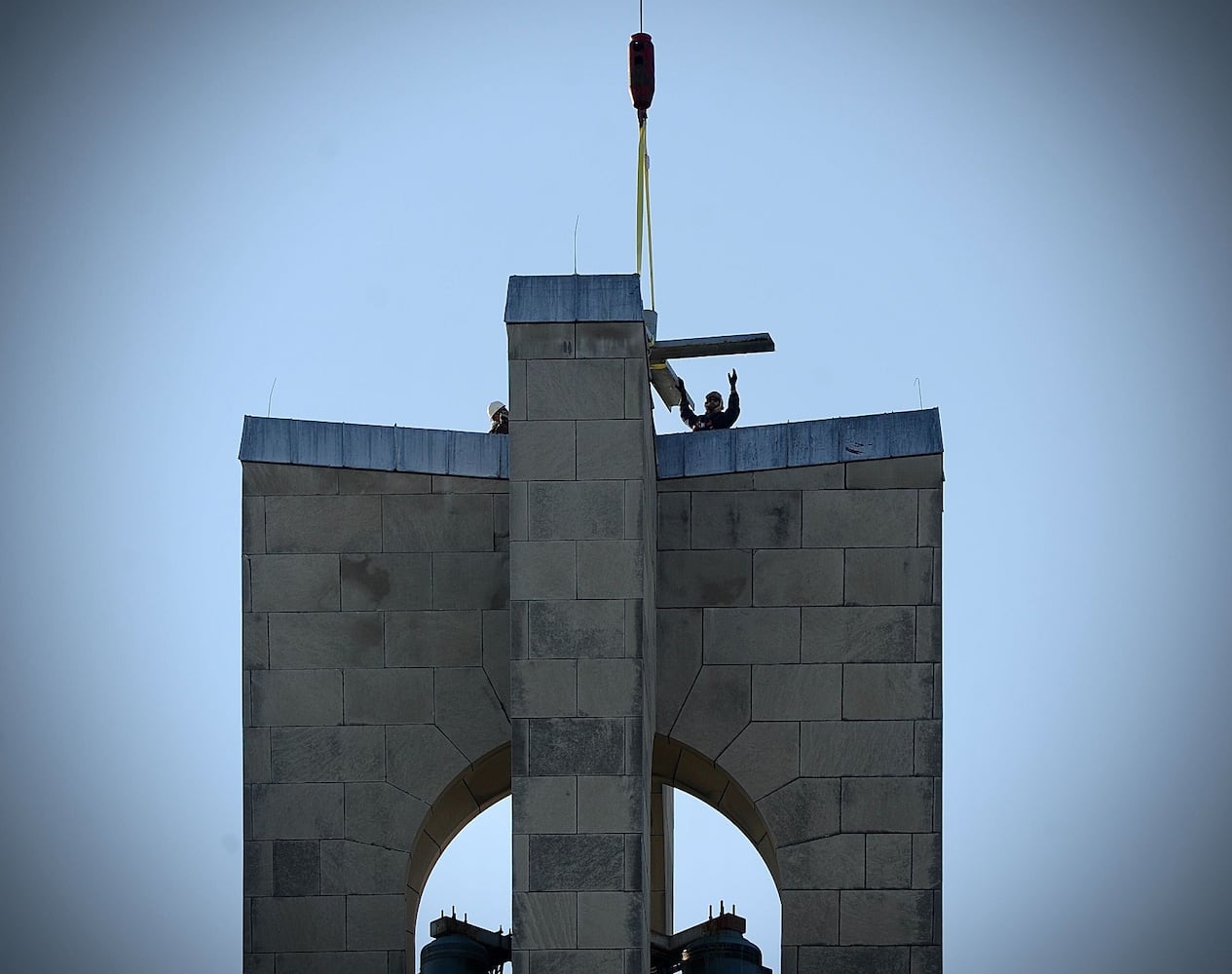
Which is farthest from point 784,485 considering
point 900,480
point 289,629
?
point 289,629

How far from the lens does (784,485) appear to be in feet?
109

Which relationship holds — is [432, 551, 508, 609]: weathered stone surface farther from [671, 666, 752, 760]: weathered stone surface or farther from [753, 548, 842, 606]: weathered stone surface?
[753, 548, 842, 606]: weathered stone surface

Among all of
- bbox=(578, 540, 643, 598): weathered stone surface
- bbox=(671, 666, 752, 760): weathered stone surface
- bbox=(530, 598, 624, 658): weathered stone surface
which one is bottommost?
bbox=(671, 666, 752, 760): weathered stone surface

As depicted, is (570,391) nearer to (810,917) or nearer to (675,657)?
(675,657)

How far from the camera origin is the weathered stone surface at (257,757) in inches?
1287

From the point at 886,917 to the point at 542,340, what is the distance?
7.81m

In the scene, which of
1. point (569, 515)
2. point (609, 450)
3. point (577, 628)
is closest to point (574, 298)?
point (609, 450)

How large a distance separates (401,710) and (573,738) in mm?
4128

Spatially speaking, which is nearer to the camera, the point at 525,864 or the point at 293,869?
the point at 525,864

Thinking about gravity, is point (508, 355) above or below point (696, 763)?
above

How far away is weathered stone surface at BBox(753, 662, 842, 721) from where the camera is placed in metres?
32.9

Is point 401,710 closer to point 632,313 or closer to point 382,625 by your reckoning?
point 382,625

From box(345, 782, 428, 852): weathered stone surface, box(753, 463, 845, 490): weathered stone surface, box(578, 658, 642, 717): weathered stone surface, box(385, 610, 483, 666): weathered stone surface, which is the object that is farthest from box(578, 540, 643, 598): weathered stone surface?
box(345, 782, 428, 852): weathered stone surface

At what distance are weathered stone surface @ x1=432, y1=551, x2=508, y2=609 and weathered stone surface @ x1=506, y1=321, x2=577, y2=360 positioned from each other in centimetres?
375
